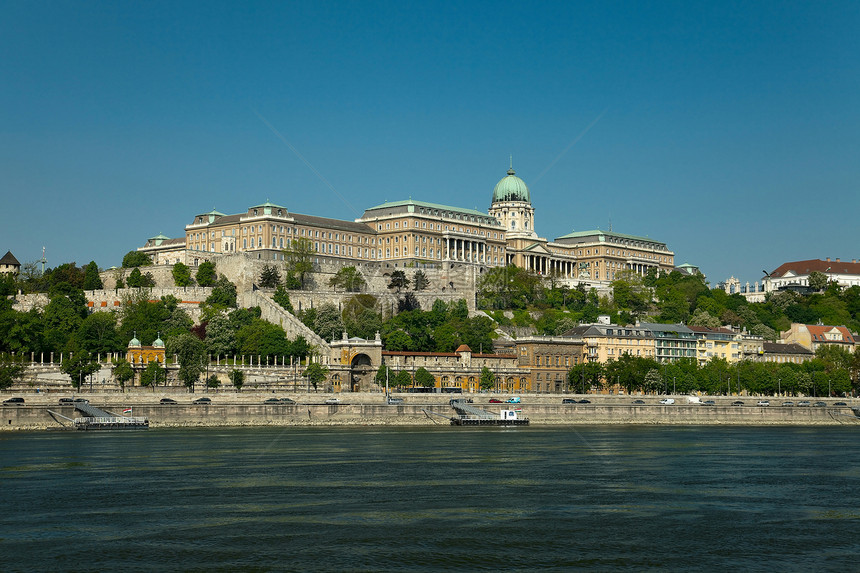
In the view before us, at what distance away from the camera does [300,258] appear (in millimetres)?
141125

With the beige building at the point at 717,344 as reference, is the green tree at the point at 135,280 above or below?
above

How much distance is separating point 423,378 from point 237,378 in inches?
694

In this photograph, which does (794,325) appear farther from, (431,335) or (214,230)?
(214,230)

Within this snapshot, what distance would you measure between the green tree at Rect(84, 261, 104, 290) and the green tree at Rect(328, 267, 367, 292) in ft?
87.4

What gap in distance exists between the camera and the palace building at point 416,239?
154875 mm

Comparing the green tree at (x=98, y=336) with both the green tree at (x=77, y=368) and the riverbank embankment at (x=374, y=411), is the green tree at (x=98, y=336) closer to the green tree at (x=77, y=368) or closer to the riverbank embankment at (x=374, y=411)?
the green tree at (x=77, y=368)

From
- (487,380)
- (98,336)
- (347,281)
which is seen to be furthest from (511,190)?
(98,336)

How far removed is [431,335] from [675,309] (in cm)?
4935

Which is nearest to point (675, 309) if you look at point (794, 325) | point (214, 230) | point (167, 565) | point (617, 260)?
point (794, 325)

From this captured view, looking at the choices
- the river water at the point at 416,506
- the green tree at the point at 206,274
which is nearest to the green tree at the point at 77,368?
the river water at the point at 416,506

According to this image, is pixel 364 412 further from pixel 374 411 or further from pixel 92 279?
pixel 92 279

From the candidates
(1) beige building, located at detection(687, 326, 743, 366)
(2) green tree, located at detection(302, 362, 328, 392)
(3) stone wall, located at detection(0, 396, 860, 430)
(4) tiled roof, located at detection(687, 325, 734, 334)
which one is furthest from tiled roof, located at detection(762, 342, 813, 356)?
(2) green tree, located at detection(302, 362, 328, 392)

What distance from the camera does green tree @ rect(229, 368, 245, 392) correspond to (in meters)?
96.6

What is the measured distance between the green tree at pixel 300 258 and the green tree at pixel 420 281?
43.8 feet
